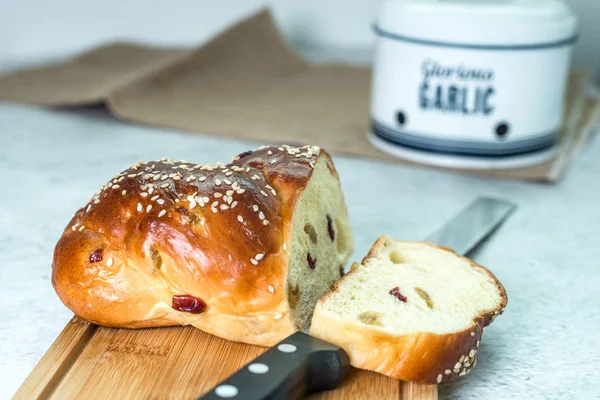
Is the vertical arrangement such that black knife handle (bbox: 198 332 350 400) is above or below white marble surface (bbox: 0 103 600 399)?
above

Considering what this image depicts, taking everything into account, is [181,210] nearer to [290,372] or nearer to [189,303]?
[189,303]

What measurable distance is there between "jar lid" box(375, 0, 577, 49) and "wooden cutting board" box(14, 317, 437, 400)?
1155 millimetres

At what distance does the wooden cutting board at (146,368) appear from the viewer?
1.14m

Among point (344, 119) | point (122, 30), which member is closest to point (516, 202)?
point (344, 119)

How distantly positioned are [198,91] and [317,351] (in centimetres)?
189

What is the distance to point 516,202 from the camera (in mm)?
2086

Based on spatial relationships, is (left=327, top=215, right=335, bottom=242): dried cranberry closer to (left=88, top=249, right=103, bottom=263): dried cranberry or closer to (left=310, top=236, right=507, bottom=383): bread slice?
(left=310, top=236, right=507, bottom=383): bread slice

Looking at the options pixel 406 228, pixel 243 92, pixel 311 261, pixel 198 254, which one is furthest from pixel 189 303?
pixel 243 92

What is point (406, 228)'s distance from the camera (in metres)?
1.91

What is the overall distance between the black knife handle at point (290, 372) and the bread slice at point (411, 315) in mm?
41

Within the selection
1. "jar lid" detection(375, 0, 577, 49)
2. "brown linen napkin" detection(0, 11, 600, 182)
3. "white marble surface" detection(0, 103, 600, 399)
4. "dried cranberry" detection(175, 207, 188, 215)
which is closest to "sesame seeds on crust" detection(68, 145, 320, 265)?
"dried cranberry" detection(175, 207, 188, 215)

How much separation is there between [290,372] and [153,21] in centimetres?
289

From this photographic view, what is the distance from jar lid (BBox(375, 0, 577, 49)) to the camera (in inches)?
80.1

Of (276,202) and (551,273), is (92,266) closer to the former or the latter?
(276,202)
